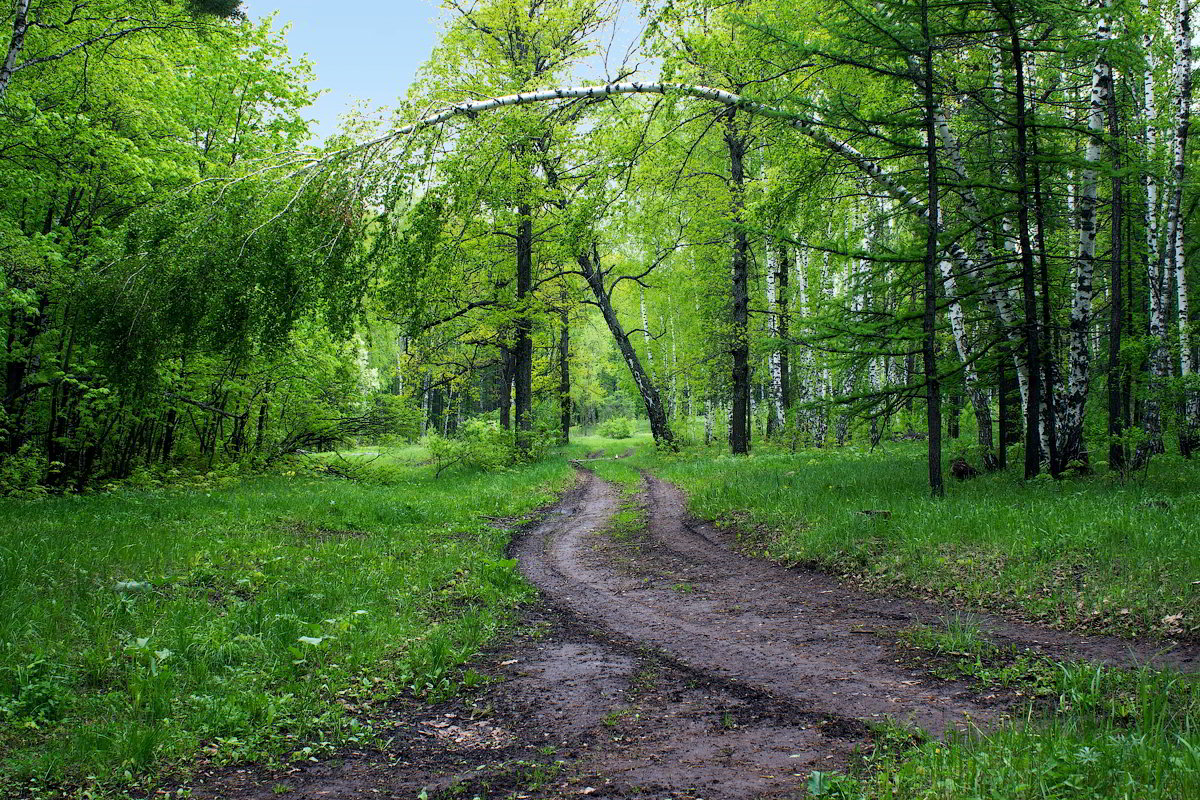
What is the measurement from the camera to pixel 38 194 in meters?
13.3

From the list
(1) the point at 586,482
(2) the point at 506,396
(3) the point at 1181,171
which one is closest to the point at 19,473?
(1) the point at 586,482

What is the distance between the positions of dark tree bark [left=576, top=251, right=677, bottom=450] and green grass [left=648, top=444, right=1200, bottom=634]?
1232 centimetres

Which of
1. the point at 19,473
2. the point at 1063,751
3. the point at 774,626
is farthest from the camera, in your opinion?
the point at 19,473

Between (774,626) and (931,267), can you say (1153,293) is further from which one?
(774,626)

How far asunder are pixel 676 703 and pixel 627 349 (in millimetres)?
20131

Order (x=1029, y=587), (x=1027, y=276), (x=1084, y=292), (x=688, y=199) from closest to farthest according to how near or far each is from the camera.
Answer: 1. (x=1029, y=587)
2. (x=1027, y=276)
3. (x=1084, y=292)
4. (x=688, y=199)

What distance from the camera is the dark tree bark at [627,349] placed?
74.7 feet

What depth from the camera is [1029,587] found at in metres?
5.81

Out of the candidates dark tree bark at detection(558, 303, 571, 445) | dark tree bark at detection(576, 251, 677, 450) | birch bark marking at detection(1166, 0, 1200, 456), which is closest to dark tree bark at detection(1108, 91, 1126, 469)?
birch bark marking at detection(1166, 0, 1200, 456)

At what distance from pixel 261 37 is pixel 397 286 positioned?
1332 centimetres

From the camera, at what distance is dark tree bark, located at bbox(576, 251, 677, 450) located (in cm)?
2278

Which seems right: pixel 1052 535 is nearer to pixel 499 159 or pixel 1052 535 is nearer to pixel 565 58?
pixel 499 159

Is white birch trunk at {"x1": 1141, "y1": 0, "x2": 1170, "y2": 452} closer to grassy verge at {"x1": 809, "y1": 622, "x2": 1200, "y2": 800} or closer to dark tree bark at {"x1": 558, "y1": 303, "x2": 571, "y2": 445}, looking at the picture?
grassy verge at {"x1": 809, "y1": 622, "x2": 1200, "y2": 800}

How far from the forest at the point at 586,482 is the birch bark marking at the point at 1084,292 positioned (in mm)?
Result: 74
